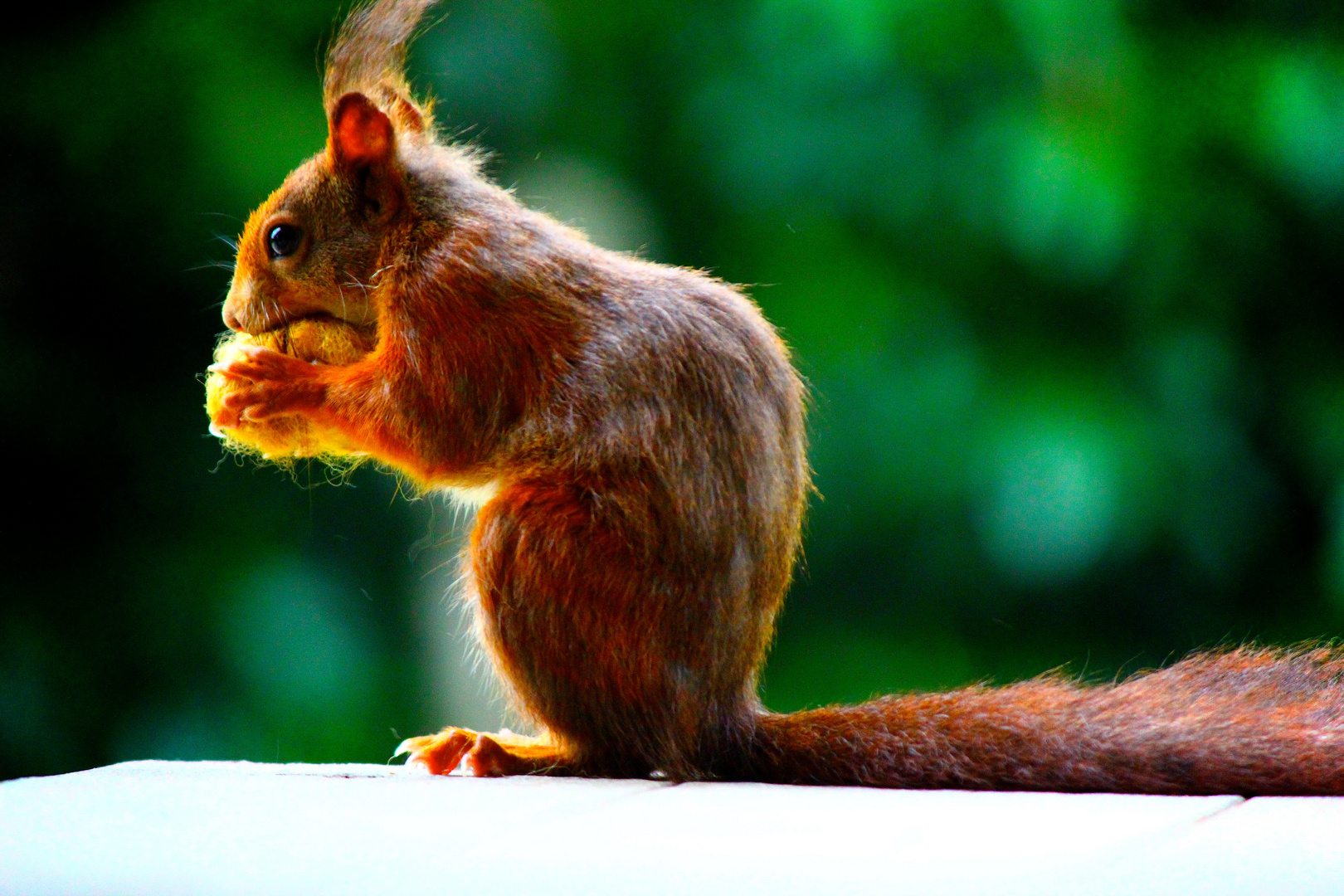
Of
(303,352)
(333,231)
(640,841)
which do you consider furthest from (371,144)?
(640,841)

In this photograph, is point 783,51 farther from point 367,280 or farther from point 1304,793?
point 1304,793

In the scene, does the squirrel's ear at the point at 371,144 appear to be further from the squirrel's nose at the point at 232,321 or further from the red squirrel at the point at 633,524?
the squirrel's nose at the point at 232,321

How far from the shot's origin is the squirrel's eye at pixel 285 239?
182 cm

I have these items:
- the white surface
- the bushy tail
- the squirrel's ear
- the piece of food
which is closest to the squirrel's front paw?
the piece of food

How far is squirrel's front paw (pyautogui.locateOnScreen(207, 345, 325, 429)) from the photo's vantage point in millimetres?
1635

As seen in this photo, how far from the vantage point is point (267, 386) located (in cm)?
164

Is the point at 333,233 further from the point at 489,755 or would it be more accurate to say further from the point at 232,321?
the point at 489,755

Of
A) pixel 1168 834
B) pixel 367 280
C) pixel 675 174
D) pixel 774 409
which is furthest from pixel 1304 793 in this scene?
pixel 675 174

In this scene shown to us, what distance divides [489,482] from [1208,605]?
1667 mm

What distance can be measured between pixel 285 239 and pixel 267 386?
282 mm

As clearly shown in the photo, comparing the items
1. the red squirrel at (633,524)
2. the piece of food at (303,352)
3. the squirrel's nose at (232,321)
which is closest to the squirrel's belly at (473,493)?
the red squirrel at (633,524)

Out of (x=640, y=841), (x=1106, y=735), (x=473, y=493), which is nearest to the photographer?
(x=640, y=841)

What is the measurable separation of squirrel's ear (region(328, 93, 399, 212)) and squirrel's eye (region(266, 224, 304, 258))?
121 millimetres

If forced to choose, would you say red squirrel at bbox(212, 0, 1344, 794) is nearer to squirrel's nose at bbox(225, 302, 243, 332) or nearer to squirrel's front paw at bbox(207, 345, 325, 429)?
squirrel's front paw at bbox(207, 345, 325, 429)
